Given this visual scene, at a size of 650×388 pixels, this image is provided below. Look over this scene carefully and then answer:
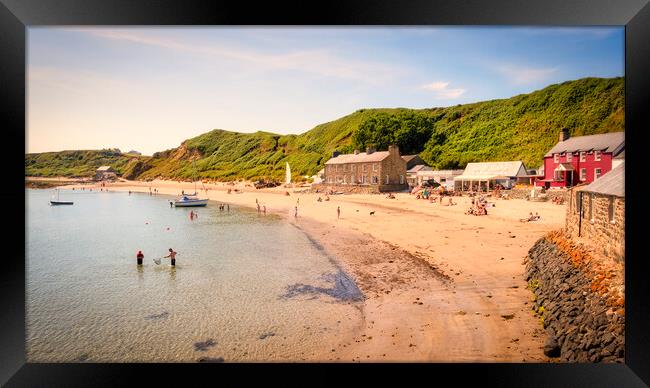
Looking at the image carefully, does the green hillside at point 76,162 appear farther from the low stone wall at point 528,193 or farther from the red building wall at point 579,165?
the red building wall at point 579,165

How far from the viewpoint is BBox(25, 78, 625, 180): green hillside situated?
2571cm

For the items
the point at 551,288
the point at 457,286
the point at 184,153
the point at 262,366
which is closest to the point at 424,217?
the point at 457,286

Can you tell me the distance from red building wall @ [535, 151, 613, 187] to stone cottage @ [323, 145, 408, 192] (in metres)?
13.0

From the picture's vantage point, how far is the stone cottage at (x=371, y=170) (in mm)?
32562

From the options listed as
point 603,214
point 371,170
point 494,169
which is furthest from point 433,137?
point 603,214

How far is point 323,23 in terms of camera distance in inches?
210

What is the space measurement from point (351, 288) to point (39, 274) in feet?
43.4

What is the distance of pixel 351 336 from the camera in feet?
25.9

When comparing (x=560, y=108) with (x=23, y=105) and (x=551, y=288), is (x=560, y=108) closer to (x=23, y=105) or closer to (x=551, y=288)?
(x=551, y=288)

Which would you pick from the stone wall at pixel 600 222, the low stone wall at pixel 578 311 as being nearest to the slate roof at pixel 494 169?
the stone wall at pixel 600 222

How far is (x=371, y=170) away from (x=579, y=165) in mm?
17231

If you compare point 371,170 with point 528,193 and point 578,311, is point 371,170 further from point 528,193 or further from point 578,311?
point 578,311

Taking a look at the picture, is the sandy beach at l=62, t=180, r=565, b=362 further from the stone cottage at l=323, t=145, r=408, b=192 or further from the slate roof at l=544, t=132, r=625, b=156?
the stone cottage at l=323, t=145, r=408, b=192

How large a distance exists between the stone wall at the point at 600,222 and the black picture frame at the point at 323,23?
1.74m
